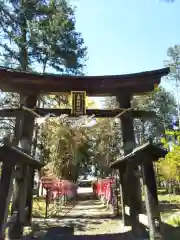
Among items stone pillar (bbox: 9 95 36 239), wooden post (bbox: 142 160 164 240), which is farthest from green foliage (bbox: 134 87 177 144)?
wooden post (bbox: 142 160 164 240)

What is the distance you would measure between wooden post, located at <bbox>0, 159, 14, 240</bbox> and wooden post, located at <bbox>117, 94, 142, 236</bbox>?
10.6 feet

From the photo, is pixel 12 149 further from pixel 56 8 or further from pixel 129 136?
pixel 56 8

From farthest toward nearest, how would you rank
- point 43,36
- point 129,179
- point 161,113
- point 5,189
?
point 161,113 → point 43,36 → point 129,179 → point 5,189

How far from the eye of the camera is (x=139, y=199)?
6270 millimetres

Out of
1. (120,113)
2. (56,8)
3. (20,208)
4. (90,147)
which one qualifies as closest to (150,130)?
(90,147)

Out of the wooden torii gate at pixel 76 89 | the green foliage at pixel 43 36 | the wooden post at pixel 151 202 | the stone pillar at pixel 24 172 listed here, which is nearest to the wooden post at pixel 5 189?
the stone pillar at pixel 24 172

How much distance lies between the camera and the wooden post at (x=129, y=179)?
6141 mm

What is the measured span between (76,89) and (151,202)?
→ 13.1ft

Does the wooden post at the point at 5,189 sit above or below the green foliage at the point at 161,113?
below

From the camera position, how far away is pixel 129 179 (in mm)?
6367

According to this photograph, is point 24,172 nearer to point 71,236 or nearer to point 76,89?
point 71,236

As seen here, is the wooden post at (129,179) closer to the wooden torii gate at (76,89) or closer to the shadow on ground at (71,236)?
the wooden torii gate at (76,89)

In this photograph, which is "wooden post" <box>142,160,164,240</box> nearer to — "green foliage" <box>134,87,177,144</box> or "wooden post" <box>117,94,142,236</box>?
"wooden post" <box>117,94,142,236</box>

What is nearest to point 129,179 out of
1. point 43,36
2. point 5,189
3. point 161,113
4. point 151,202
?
point 151,202
